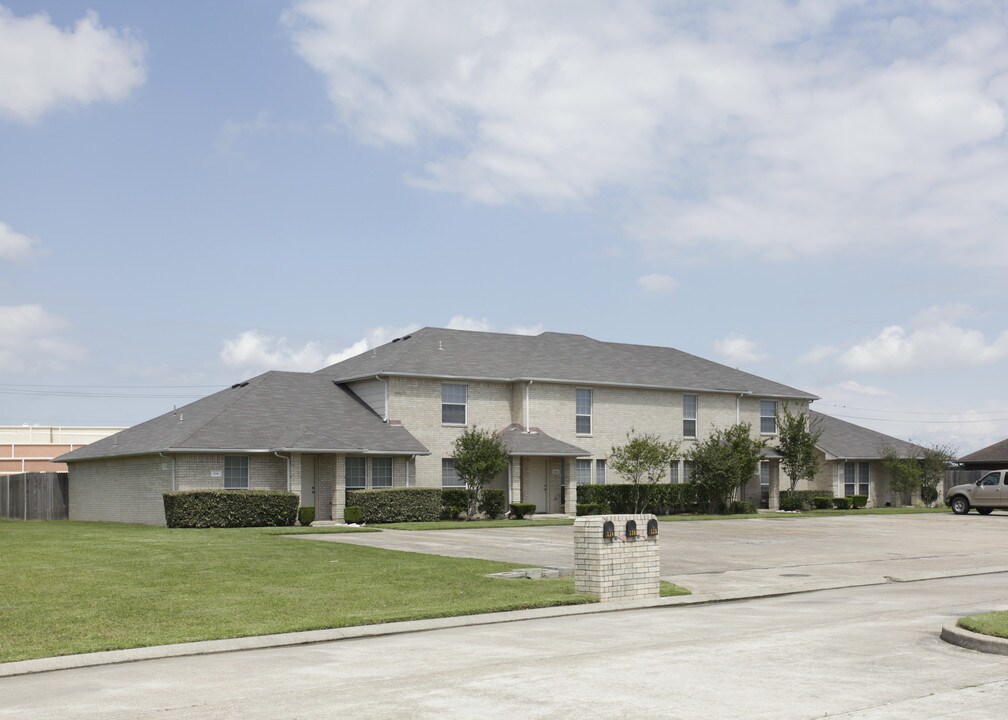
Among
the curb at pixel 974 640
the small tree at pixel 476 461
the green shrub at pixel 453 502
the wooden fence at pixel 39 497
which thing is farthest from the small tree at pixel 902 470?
the curb at pixel 974 640

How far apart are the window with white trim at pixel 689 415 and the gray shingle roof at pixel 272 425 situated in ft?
47.7

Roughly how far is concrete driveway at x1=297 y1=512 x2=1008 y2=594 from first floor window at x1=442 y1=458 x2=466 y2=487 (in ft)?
24.6

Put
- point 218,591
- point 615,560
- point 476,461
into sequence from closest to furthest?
1. point 615,560
2. point 218,591
3. point 476,461

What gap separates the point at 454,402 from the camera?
42.7 m

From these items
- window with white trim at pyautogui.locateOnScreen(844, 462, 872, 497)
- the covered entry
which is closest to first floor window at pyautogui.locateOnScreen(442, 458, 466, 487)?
the covered entry

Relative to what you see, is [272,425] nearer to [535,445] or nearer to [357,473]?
[357,473]

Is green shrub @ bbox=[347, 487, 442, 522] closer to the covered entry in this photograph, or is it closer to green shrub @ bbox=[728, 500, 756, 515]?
the covered entry

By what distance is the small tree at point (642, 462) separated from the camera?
43.4 metres

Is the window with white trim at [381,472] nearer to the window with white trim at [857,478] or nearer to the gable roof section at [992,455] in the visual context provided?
the window with white trim at [857,478]

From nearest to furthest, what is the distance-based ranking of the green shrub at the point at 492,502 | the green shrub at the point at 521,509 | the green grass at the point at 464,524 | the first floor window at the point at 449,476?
the green grass at the point at 464,524 < the green shrub at the point at 492,502 < the green shrub at the point at 521,509 < the first floor window at the point at 449,476

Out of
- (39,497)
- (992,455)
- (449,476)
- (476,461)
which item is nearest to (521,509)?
(476,461)

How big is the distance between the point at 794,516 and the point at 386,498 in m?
18.0

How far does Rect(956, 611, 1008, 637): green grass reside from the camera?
1131cm

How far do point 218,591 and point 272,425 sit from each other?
72.5 feet
